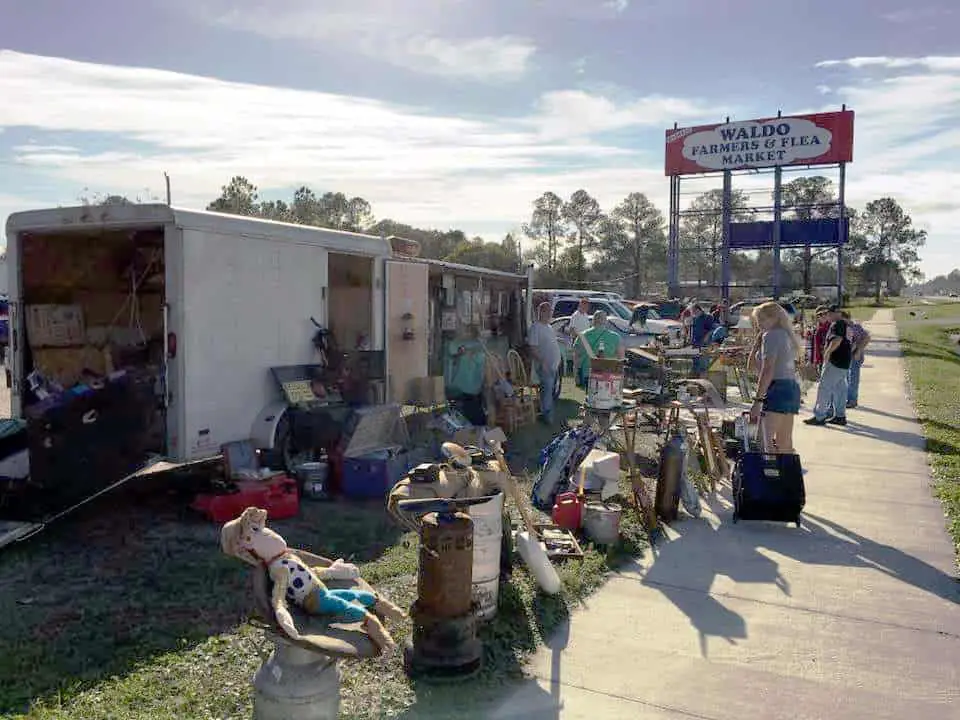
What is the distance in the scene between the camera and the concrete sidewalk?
4.09 m

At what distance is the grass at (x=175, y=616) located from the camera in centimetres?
397

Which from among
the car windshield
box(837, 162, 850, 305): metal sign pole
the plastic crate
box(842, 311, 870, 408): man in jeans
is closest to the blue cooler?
the plastic crate

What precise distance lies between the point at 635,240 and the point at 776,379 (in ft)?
207

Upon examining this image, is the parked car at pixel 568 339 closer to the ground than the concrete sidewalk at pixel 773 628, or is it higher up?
higher up

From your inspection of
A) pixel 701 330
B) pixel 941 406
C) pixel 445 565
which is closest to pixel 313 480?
pixel 445 565

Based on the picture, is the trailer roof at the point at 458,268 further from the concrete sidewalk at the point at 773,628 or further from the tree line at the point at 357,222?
the tree line at the point at 357,222

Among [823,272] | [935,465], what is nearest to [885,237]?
[823,272]

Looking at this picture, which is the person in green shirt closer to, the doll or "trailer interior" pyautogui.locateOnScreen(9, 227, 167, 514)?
"trailer interior" pyautogui.locateOnScreen(9, 227, 167, 514)

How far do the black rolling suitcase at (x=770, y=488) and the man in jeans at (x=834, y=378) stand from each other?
15.8 feet

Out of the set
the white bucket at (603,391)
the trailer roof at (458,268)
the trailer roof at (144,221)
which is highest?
the trailer roof at (144,221)

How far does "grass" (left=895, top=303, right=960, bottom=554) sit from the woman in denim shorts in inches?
60.5

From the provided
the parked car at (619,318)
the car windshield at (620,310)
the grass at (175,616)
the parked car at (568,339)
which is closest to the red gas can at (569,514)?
the grass at (175,616)

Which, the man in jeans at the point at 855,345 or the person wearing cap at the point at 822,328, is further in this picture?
the man in jeans at the point at 855,345

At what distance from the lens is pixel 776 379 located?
7.52 m
